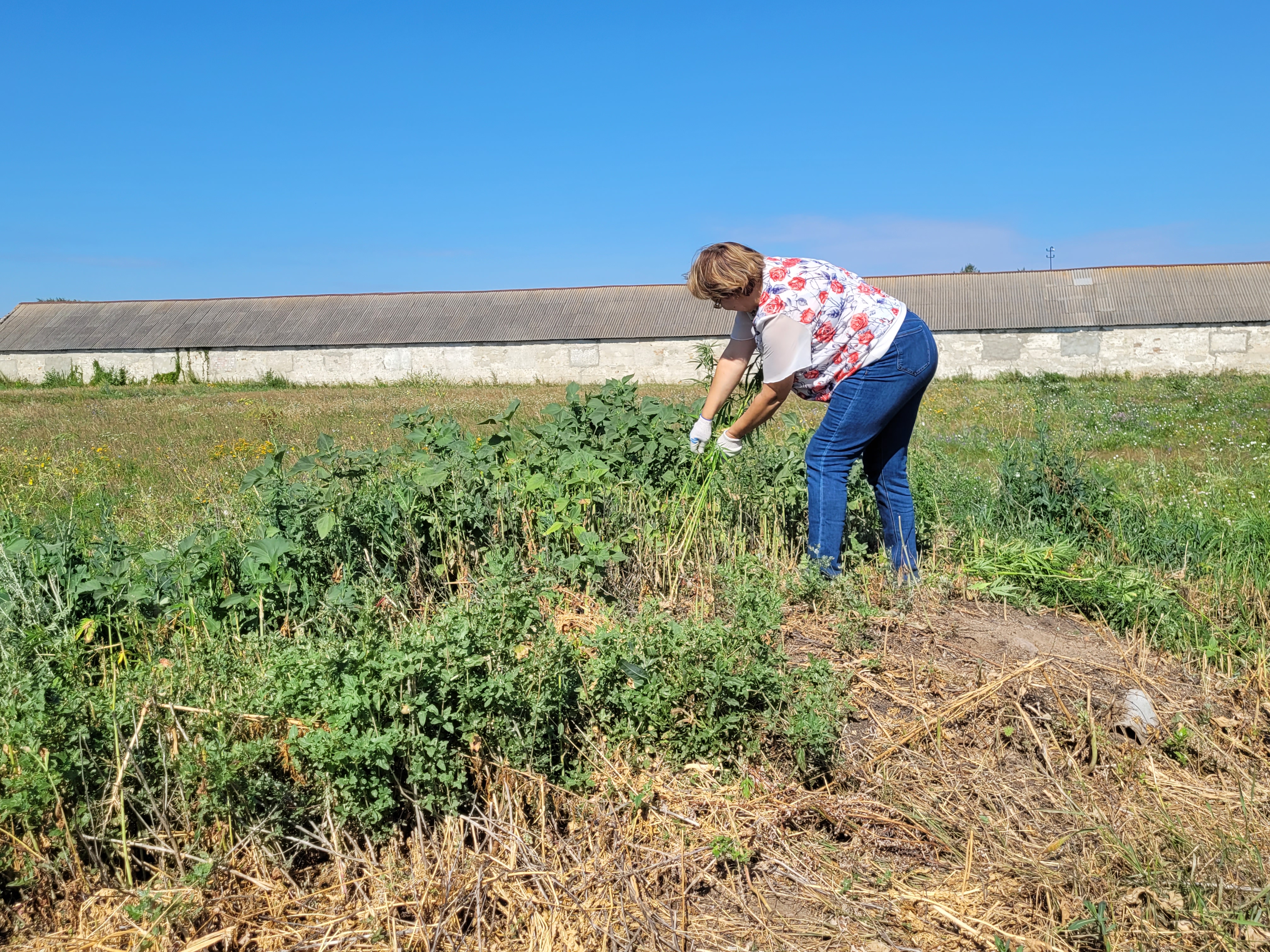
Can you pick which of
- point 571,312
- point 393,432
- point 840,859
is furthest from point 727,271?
point 571,312

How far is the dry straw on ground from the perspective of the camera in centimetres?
212

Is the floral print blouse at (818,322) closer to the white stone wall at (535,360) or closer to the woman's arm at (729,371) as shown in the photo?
the woman's arm at (729,371)

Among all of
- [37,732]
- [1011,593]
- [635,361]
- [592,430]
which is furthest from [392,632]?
[635,361]

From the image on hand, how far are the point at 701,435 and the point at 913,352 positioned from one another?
991 mm

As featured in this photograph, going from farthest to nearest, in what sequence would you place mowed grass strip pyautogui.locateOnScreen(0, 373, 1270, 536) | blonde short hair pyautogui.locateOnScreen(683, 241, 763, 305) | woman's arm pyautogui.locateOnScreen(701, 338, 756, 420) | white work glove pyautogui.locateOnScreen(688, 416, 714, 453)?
mowed grass strip pyautogui.locateOnScreen(0, 373, 1270, 536)
white work glove pyautogui.locateOnScreen(688, 416, 714, 453)
woman's arm pyautogui.locateOnScreen(701, 338, 756, 420)
blonde short hair pyautogui.locateOnScreen(683, 241, 763, 305)

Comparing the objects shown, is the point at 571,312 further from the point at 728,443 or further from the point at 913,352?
the point at 913,352

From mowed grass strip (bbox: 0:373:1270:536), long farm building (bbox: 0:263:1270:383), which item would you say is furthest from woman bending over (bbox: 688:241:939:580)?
long farm building (bbox: 0:263:1270:383)

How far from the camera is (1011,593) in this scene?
4012 mm

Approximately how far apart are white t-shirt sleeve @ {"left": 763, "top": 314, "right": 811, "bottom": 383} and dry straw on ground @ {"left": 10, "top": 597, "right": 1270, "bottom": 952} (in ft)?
4.45

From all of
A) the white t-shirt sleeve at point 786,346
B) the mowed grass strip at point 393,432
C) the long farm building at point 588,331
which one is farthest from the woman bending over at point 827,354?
the long farm building at point 588,331

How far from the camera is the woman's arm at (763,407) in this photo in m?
3.88

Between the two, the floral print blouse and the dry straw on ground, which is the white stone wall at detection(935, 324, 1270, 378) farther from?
the dry straw on ground

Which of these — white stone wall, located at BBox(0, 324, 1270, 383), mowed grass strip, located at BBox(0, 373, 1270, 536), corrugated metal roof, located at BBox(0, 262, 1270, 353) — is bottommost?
mowed grass strip, located at BBox(0, 373, 1270, 536)

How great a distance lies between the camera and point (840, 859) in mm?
2453
